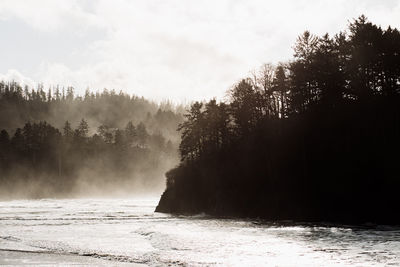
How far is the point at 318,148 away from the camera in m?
50.4

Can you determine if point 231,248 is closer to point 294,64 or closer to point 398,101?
point 398,101

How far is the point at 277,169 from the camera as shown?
53.0 m

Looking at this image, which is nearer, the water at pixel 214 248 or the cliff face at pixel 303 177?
the water at pixel 214 248

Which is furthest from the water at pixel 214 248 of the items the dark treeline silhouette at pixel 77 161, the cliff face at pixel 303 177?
the dark treeline silhouette at pixel 77 161

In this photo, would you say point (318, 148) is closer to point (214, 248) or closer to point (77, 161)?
point (214, 248)

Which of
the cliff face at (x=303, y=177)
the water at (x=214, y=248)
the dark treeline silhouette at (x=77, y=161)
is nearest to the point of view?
the water at (x=214, y=248)

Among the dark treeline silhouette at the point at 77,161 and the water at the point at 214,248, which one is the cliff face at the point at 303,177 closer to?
the water at the point at 214,248

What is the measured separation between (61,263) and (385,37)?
48.6m

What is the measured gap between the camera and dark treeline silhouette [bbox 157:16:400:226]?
42.6 metres

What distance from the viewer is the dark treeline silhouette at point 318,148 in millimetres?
42562

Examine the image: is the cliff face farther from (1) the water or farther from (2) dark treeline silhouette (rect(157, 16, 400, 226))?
(1) the water

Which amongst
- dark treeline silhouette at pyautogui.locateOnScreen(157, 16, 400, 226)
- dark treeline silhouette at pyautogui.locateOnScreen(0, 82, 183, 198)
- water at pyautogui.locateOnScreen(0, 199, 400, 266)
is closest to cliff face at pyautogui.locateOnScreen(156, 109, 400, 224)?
dark treeline silhouette at pyautogui.locateOnScreen(157, 16, 400, 226)

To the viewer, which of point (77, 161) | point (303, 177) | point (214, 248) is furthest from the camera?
point (77, 161)

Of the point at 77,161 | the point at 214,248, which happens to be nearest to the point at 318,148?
the point at 214,248
